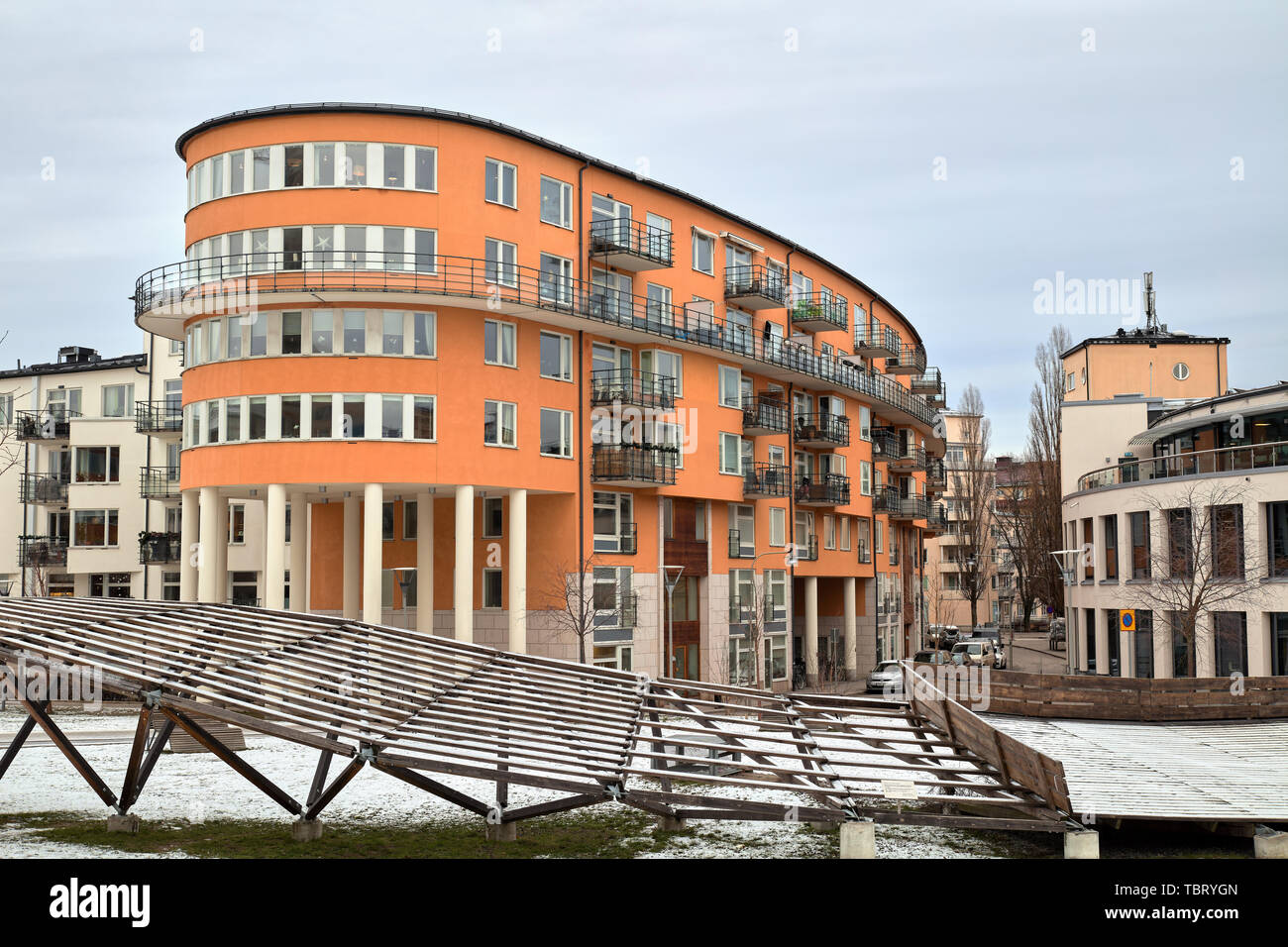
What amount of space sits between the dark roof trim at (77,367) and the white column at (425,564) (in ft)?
83.3

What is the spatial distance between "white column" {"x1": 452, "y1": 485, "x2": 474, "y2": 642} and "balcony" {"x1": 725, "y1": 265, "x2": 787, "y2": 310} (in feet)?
57.9

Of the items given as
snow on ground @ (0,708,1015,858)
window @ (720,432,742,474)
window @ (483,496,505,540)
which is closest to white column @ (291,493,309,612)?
window @ (483,496,505,540)

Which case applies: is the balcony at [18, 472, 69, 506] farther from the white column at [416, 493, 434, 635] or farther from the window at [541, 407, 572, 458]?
the window at [541, 407, 572, 458]

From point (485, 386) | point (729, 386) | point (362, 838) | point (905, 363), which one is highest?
point (905, 363)

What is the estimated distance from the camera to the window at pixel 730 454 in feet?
164

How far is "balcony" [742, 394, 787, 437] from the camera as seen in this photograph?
169 ft

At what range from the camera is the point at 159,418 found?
190ft

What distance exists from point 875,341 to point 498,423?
32531 millimetres

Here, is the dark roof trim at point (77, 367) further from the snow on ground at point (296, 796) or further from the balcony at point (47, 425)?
the snow on ground at point (296, 796)

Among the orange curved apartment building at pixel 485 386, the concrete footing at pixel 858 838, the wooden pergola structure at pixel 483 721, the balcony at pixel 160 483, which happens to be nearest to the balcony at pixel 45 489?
the balcony at pixel 160 483

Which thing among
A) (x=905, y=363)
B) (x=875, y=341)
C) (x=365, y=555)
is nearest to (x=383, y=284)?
(x=365, y=555)

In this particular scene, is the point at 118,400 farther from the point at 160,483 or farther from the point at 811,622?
the point at 811,622

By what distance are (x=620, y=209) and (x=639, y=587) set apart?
1448 centimetres
